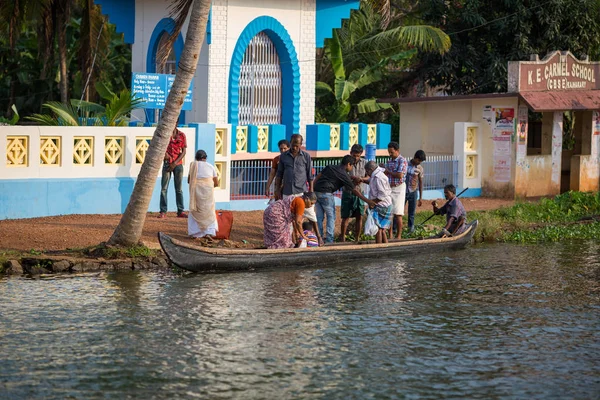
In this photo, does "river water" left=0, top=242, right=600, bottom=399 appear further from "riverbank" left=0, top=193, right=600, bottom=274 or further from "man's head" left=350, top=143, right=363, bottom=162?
"man's head" left=350, top=143, right=363, bottom=162

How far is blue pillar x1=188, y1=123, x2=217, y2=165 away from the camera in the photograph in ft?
65.1

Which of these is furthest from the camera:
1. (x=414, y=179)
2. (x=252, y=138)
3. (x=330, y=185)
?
(x=252, y=138)

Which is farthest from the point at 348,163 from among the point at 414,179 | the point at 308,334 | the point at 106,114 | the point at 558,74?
the point at 558,74

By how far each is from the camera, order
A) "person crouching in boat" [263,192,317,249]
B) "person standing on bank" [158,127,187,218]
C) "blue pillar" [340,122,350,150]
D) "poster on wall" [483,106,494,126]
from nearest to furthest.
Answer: "person crouching in boat" [263,192,317,249] < "person standing on bank" [158,127,187,218] < "poster on wall" [483,106,494,126] < "blue pillar" [340,122,350,150]

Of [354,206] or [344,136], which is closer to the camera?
[354,206]

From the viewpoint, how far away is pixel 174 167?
734 inches

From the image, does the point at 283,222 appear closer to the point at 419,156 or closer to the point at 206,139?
the point at 419,156

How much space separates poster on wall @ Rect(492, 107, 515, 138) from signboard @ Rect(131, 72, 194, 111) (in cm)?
802

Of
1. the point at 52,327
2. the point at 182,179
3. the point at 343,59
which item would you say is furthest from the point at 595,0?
the point at 52,327

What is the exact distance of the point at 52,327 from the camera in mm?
11445

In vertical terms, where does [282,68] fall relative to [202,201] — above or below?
above

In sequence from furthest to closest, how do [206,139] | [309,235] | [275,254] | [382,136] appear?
[382,136] < [206,139] < [309,235] < [275,254]

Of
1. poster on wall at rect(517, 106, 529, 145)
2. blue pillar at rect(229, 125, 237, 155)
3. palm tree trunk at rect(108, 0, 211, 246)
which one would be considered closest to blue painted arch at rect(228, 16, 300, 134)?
blue pillar at rect(229, 125, 237, 155)

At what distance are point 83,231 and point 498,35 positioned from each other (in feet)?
53.3
